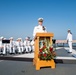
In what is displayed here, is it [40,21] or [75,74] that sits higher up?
[40,21]

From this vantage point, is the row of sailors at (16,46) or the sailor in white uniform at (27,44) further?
the sailor in white uniform at (27,44)

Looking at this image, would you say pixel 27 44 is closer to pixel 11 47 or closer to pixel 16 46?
pixel 16 46

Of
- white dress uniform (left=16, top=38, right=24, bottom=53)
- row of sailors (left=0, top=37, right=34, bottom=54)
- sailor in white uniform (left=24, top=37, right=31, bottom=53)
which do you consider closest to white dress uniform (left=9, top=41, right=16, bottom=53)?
row of sailors (left=0, top=37, right=34, bottom=54)

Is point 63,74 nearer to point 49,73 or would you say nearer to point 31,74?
point 49,73

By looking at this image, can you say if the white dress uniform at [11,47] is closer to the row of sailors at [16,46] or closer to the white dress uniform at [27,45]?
the row of sailors at [16,46]

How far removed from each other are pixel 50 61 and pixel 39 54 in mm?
434

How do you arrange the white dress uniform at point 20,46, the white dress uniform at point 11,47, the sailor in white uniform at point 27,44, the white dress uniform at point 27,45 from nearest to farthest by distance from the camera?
the white dress uniform at point 11,47
the white dress uniform at point 20,46
the sailor in white uniform at point 27,44
the white dress uniform at point 27,45

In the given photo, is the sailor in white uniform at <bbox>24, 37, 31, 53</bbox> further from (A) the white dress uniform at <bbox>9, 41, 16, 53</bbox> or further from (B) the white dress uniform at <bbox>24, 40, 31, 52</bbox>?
(A) the white dress uniform at <bbox>9, 41, 16, 53</bbox>

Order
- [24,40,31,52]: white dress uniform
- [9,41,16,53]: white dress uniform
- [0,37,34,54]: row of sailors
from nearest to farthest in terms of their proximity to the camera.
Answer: [0,37,34,54]: row of sailors < [9,41,16,53]: white dress uniform < [24,40,31,52]: white dress uniform

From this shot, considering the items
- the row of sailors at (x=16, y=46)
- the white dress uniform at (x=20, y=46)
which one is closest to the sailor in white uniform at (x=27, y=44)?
the row of sailors at (x=16, y=46)

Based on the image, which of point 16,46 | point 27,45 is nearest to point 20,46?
point 16,46

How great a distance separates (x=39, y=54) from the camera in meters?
6.64

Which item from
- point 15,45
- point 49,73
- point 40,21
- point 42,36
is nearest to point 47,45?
point 42,36

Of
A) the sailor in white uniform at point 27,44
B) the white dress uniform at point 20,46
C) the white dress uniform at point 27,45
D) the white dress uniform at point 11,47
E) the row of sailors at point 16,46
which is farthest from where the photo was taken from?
the white dress uniform at point 27,45
